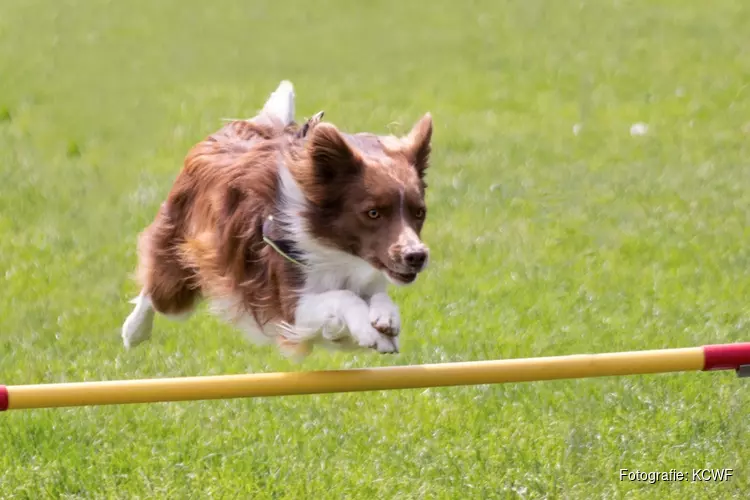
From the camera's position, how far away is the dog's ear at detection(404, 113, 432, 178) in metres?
4.96

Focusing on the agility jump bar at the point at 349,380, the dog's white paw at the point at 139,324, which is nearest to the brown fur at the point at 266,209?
the dog's white paw at the point at 139,324

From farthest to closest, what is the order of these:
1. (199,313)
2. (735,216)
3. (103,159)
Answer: (103,159) < (735,216) < (199,313)

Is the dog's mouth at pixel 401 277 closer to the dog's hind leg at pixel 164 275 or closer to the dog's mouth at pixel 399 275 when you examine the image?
the dog's mouth at pixel 399 275

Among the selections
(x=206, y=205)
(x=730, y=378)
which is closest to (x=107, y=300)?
(x=206, y=205)

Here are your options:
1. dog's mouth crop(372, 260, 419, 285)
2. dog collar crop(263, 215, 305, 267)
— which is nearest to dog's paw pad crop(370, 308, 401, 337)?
dog's mouth crop(372, 260, 419, 285)

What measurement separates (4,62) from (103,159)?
392 cm

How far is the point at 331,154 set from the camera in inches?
186

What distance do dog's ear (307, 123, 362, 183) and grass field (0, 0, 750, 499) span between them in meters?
1.41

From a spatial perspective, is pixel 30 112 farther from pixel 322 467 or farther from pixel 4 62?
pixel 322 467

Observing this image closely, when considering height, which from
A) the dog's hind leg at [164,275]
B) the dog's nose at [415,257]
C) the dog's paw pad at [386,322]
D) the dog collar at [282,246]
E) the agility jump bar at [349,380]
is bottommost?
the dog's hind leg at [164,275]

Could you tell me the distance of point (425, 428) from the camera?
600 cm

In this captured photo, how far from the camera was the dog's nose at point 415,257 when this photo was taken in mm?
4445

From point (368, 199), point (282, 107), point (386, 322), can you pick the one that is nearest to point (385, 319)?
point (386, 322)

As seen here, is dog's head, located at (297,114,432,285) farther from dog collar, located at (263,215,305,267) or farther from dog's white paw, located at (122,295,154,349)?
dog's white paw, located at (122,295,154,349)
